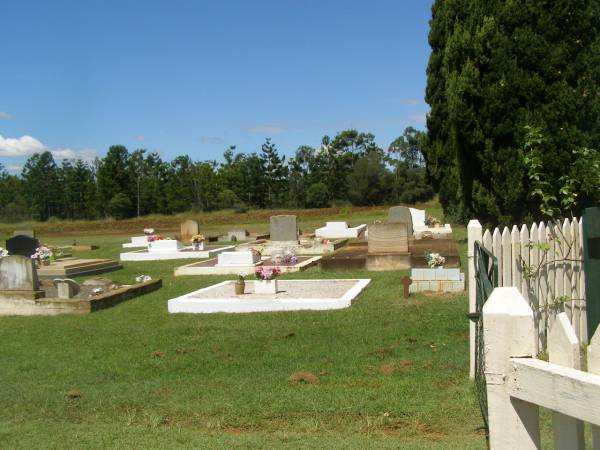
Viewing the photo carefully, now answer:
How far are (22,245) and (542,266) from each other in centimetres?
1989

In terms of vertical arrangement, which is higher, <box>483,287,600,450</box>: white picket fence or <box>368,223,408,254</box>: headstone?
<box>483,287,600,450</box>: white picket fence

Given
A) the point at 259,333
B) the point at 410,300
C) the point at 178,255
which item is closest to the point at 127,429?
the point at 259,333

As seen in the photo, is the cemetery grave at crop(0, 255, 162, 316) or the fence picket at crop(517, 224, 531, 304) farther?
the cemetery grave at crop(0, 255, 162, 316)

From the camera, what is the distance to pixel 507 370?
2.06m

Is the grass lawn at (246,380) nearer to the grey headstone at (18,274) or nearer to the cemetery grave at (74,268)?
the grey headstone at (18,274)

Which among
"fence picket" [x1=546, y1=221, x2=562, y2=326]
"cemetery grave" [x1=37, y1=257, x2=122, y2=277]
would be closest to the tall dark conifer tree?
"fence picket" [x1=546, y1=221, x2=562, y2=326]

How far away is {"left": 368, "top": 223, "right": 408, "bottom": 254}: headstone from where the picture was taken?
16.2 metres

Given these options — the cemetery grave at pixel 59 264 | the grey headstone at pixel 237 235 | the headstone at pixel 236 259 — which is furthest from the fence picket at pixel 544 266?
the grey headstone at pixel 237 235

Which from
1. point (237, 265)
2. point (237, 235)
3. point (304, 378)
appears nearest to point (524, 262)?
point (304, 378)

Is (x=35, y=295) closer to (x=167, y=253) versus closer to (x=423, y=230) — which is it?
(x=167, y=253)

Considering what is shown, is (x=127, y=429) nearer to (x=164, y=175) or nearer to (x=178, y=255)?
(x=178, y=255)

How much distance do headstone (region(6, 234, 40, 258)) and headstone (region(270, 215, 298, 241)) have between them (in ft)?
27.4

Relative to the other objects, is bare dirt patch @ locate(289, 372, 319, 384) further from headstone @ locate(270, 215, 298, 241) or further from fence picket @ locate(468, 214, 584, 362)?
headstone @ locate(270, 215, 298, 241)

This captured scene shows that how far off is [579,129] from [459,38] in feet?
13.7
